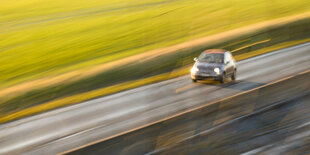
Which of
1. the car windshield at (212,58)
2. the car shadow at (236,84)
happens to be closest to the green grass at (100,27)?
the car windshield at (212,58)

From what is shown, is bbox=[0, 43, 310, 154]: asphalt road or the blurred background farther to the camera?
bbox=[0, 43, 310, 154]: asphalt road

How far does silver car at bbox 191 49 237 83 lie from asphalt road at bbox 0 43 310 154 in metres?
0.43

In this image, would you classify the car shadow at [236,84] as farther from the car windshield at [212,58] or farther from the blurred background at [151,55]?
the car windshield at [212,58]

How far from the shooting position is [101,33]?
3456 cm

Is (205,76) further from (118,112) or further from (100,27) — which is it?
(100,27)

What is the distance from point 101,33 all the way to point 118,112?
73.8 ft

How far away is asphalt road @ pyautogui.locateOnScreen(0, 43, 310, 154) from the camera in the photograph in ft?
36.3

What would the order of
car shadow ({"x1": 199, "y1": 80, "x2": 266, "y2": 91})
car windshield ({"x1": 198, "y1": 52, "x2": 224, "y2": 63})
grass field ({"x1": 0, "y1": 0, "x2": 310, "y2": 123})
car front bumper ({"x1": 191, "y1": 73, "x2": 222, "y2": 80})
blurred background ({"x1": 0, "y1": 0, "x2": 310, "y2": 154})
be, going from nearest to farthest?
blurred background ({"x1": 0, "y1": 0, "x2": 310, "y2": 154}) → car shadow ({"x1": 199, "y1": 80, "x2": 266, "y2": 91}) → car front bumper ({"x1": 191, "y1": 73, "x2": 222, "y2": 80}) → car windshield ({"x1": 198, "y1": 52, "x2": 224, "y2": 63}) → grass field ({"x1": 0, "y1": 0, "x2": 310, "y2": 123})

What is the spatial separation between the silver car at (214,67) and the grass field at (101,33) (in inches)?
187

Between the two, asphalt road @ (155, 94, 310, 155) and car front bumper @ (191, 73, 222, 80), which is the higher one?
car front bumper @ (191, 73, 222, 80)

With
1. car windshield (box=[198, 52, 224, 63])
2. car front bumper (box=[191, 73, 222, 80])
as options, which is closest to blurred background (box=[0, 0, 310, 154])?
car front bumper (box=[191, 73, 222, 80])

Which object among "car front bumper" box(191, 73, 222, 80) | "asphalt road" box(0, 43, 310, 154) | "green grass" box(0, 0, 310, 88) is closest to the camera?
"asphalt road" box(0, 43, 310, 154)

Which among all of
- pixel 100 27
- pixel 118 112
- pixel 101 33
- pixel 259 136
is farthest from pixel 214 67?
pixel 100 27

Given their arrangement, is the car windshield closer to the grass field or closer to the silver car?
the silver car
